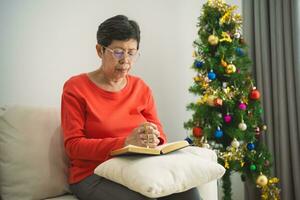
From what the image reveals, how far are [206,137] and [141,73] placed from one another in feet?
2.64

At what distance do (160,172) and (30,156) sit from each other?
2.11ft

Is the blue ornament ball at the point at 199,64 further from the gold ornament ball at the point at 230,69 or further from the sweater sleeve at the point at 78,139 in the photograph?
the sweater sleeve at the point at 78,139

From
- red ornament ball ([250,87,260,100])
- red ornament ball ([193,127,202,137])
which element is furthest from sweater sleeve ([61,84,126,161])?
red ornament ball ([250,87,260,100])

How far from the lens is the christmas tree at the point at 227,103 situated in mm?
2045

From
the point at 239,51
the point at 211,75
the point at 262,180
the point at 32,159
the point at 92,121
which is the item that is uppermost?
the point at 239,51

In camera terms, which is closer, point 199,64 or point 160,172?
point 160,172

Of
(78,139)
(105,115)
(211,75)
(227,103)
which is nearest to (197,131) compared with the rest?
(227,103)

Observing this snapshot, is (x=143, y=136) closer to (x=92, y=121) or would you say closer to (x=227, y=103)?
(x=92, y=121)

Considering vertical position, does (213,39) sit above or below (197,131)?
above

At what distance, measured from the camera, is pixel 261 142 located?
2.38m

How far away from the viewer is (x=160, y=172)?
108cm

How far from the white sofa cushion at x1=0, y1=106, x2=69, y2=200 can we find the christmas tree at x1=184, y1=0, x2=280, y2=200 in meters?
0.92

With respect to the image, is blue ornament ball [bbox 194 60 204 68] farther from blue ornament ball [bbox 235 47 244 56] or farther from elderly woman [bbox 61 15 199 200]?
elderly woman [bbox 61 15 199 200]

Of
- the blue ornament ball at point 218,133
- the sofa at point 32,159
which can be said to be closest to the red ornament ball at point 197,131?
the blue ornament ball at point 218,133
